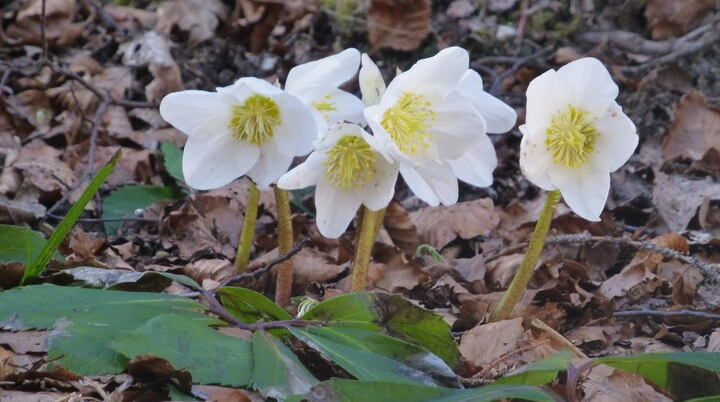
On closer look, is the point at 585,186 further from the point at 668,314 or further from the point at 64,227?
the point at 64,227

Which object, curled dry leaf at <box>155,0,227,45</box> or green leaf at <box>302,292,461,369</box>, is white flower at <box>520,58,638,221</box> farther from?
curled dry leaf at <box>155,0,227,45</box>

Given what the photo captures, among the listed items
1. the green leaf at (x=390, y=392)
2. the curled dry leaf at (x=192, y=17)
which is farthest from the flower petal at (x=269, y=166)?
the curled dry leaf at (x=192, y=17)

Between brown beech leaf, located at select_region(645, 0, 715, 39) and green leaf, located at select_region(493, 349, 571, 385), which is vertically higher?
green leaf, located at select_region(493, 349, 571, 385)

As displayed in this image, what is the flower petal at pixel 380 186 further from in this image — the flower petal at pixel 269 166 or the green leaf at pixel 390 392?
the green leaf at pixel 390 392

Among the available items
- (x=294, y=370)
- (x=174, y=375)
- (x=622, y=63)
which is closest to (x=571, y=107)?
(x=294, y=370)

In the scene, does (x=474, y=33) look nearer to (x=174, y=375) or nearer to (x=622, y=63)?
(x=622, y=63)

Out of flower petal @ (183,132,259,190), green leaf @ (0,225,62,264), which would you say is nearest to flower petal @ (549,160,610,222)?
flower petal @ (183,132,259,190)
